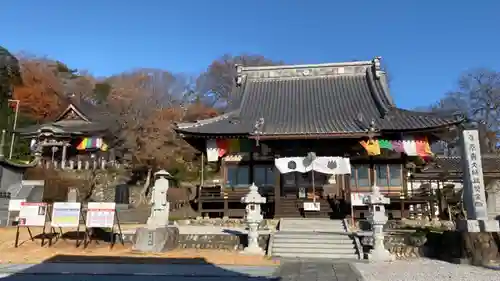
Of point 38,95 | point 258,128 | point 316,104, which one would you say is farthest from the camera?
point 38,95

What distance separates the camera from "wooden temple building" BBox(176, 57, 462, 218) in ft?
62.7

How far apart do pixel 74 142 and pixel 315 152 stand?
106ft

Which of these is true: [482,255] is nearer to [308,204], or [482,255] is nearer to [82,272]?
[308,204]

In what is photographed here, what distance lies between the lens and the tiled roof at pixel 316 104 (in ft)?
65.5

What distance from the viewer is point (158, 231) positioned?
12992 millimetres

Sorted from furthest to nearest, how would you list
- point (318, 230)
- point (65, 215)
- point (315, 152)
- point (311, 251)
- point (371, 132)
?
point (315, 152)
point (371, 132)
point (318, 230)
point (65, 215)
point (311, 251)

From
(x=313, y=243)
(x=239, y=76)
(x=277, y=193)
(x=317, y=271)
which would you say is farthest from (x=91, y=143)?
(x=317, y=271)

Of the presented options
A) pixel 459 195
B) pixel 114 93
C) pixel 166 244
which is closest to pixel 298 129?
pixel 166 244

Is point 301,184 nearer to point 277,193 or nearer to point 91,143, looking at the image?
point 277,193

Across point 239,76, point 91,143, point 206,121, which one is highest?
point 239,76

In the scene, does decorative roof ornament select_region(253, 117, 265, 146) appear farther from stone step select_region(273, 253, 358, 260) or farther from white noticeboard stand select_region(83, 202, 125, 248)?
white noticeboard stand select_region(83, 202, 125, 248)

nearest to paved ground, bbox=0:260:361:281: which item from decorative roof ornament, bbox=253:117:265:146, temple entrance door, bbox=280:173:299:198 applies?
decorative roof ornament, bbox=253:117:265:146

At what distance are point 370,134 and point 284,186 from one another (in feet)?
19.1

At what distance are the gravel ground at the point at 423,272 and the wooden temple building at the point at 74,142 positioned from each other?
3327 centimetres
